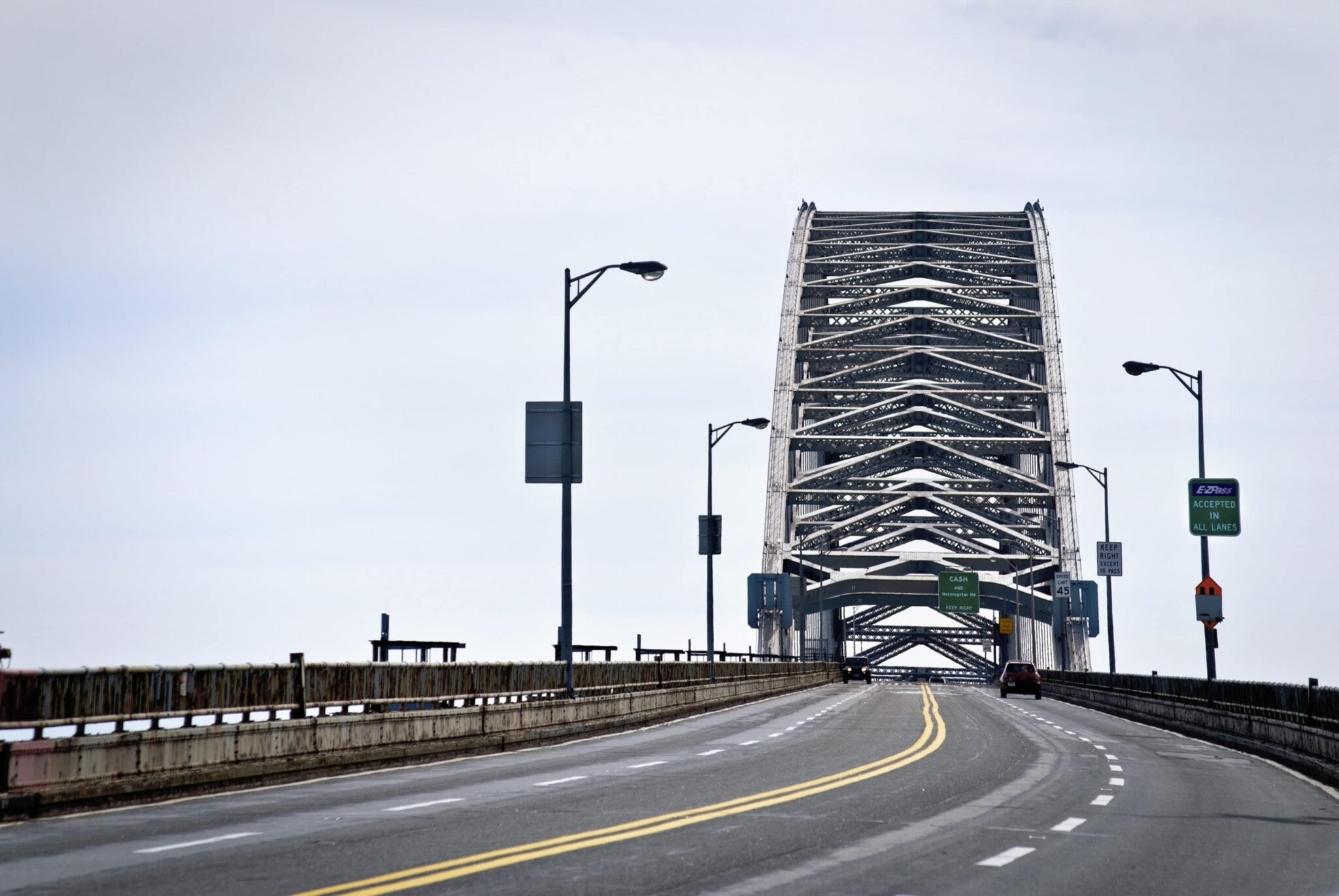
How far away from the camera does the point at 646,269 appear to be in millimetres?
32781

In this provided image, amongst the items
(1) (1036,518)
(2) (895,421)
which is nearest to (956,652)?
(1) (1036,518)

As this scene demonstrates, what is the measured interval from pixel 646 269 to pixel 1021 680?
1796 inches

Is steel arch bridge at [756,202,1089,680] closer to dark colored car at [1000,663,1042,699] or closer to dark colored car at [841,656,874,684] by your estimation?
dark colored car at [841,656,874,684]

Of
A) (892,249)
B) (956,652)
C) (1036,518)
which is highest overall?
(892,249)

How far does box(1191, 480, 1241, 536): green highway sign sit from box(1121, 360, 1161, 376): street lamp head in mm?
3667

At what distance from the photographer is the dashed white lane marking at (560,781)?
62.5ft

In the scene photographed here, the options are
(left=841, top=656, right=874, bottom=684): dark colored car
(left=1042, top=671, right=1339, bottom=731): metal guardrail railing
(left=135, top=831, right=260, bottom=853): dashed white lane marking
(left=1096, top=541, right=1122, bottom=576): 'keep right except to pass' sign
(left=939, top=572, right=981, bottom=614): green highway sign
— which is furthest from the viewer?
(left=939, top=572, right=981, bottom=614): green highway sign

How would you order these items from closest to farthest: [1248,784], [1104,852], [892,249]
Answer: [1104,852] → [1248,784] → [892,249]

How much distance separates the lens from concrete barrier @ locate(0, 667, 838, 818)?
15.2m

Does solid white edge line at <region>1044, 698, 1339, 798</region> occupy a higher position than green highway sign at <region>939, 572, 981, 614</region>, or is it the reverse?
green highway sign at <region>939, 572, 981, 614</region>

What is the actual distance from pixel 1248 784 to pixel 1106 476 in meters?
48.5

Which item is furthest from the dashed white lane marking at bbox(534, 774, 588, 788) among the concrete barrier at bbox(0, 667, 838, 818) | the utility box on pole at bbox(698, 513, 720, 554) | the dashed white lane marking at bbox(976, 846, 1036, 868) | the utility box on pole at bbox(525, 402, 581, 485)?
the utility box on pole at bbox(698, 513, 720, 554)

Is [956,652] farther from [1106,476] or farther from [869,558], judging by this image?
[1106,476]

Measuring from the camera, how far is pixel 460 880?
10.9 m
